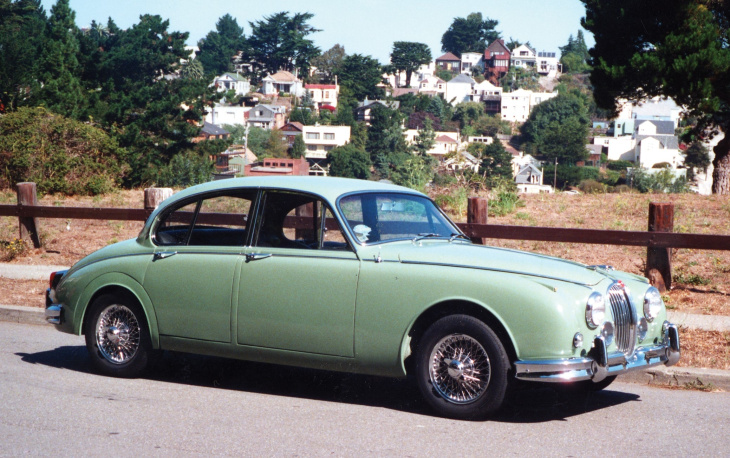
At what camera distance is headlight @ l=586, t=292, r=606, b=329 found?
556cm

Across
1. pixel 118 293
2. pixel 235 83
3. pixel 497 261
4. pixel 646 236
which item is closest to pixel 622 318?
pixel 497 261

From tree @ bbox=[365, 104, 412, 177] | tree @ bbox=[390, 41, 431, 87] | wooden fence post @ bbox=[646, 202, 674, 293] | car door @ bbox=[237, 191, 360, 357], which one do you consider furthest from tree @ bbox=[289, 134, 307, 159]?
car door @ bbox=[237, 191, 360, 357]

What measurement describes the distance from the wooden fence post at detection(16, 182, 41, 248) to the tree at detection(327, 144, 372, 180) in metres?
58.2

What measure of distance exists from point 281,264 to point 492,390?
6.05 feet

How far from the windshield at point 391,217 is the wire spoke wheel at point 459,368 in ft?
3.29

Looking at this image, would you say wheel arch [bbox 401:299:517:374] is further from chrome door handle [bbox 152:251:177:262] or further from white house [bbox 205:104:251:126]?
white house [bbox 205:104:251:126]

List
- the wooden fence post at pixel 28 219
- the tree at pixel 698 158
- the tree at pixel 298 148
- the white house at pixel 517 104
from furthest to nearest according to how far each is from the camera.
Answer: the white house at pixel 517 104, the tree at pixel 298 148, the tree at pixel 698 158, the wooden fence post at pixel 28 219

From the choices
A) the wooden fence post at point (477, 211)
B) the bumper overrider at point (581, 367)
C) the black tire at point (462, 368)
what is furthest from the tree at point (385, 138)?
the bumper overrider at point (581, 367)

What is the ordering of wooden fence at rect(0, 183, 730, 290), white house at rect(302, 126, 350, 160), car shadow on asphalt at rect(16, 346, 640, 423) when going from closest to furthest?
car shadow on asphalt at rect(16, 346, 640, 423) < wooden fence at rect(0, 183, 730, 290) < white house at rect(302, 126, 350, 160)

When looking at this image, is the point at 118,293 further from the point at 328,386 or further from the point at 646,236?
the point at 646,236

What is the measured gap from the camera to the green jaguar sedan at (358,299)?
5.60 meters

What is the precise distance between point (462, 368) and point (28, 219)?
10.8m

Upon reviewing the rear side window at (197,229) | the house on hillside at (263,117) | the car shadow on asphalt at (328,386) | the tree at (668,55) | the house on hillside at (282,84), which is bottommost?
the car shadow on asphalt at (328,386)

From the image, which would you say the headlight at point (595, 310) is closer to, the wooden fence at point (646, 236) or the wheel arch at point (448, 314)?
the wheel arch at point (448, 314)
